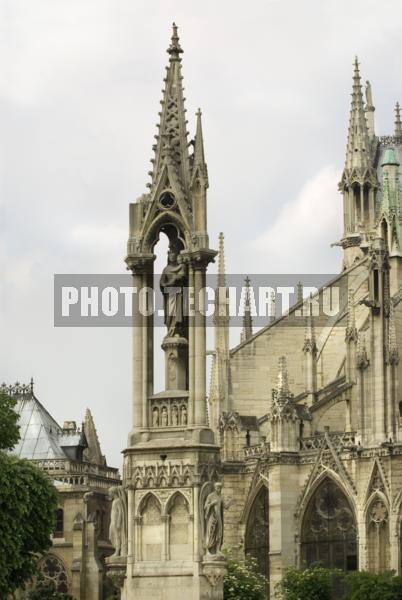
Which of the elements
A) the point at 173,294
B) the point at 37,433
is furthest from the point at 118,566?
the point at 37,433

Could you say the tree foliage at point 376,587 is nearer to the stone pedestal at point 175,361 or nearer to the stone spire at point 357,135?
the stone spire at point 357,135

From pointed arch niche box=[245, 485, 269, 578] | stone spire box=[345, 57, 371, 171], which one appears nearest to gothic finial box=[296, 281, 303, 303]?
stone spire box=[345, 57, 371, 171]

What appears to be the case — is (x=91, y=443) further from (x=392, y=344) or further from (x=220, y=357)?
(x=392, y=344)

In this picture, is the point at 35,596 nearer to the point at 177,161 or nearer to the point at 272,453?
the point at 272,453

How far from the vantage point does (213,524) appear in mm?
27359

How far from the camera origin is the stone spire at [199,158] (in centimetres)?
2861

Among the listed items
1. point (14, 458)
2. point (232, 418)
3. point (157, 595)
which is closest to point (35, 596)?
point (232, 418)

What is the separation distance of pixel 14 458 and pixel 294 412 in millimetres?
24202

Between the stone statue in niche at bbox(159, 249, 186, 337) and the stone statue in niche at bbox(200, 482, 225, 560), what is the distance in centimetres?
271

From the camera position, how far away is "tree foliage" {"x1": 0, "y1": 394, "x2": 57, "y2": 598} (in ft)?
173

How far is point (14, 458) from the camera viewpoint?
57.0 m

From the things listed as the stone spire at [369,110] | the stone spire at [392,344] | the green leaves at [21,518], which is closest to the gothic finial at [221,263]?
the stone spire at [392,344]

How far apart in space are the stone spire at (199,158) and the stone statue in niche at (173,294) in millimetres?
1361

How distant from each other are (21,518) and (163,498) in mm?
27461
